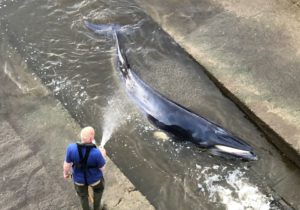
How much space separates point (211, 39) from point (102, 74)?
Answer: 6.11 feet

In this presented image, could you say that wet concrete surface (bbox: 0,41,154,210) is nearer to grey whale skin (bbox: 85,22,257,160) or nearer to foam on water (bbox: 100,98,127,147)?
foam on water (bbox: 100,98,127,147)

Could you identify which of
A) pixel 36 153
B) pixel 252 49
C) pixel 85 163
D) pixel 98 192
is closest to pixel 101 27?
pixel 252 49

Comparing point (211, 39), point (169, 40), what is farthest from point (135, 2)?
point (211, 39)

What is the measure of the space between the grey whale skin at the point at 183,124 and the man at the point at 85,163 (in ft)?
6.04

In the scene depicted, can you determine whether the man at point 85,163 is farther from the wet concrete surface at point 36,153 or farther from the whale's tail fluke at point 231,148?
the whale's tail fluke at point 231,148

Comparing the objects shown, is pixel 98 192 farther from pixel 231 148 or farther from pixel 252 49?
pixel 252 49

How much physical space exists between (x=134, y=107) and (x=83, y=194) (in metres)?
2.20

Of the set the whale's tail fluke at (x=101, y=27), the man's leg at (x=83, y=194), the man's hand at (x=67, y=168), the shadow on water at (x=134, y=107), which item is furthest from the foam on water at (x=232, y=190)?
the whale's tail fluke at (x=101, y=27)

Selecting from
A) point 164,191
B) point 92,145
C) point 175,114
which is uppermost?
point 92,145

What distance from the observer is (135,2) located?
947 centimetres

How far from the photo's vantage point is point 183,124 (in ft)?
23.5

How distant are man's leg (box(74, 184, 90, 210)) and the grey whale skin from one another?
1839mm

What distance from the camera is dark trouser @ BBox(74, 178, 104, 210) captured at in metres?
5.63

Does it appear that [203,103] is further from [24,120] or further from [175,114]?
[24,120]
